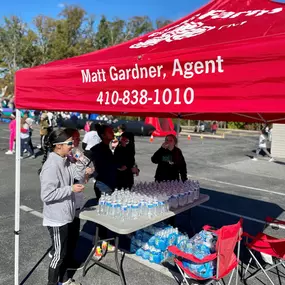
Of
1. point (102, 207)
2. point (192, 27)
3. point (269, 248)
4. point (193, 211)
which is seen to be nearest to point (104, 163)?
point (102, 207)

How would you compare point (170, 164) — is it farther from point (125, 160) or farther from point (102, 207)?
point (102, 207)

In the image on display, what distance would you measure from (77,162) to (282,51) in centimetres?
244

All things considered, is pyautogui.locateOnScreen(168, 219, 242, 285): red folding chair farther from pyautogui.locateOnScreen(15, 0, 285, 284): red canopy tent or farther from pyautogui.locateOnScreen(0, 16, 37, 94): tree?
pyautogui.locateOnScreen(0, 16, 37, 94): tree

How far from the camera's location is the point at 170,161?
194 inches

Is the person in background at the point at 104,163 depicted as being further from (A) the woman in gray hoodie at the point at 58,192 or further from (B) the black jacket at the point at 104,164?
(A) the woman in gray hoodie at the point at 58,192

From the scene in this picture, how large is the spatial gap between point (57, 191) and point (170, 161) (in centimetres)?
238

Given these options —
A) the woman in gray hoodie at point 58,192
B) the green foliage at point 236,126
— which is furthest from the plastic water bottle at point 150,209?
the green foliage at point 236,126

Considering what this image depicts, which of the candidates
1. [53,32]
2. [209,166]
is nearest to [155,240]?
[209,166]

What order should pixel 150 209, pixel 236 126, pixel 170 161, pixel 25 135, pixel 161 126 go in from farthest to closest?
1. pixel 236 126
2. pixel 161 126
3. pixel 25 135
4. pixel 170 161
5. pixel 150 209

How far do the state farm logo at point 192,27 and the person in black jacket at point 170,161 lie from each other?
1880 mm

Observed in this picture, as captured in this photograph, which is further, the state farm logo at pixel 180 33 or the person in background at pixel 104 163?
the person in background at pixel 104 163

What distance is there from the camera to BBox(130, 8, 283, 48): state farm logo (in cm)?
306

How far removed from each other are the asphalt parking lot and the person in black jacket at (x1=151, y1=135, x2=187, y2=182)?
113 centimetres

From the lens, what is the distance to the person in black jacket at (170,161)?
4938 millimetres
